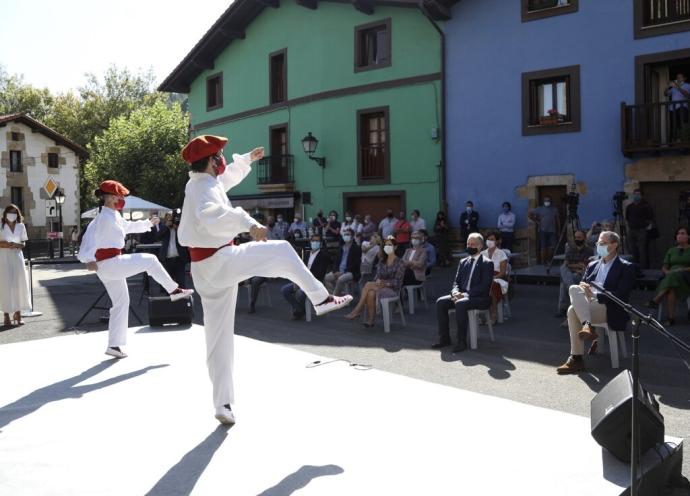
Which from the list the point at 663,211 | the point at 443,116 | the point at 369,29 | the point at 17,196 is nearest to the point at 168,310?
the point at 663,211

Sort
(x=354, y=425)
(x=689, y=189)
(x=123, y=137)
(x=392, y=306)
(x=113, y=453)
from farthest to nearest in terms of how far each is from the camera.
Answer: (x=123, y=137)
(x=689, y=189)
(x=392, y=306)
(x=354, y=425)
(x=113, y=453)

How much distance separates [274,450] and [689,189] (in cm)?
1322

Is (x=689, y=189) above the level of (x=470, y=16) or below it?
below

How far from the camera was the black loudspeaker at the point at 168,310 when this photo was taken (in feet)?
27.2

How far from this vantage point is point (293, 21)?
2272cm

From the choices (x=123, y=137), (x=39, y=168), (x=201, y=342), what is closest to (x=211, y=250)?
(x=201, y=342)

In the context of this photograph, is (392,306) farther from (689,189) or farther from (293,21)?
(293,21)

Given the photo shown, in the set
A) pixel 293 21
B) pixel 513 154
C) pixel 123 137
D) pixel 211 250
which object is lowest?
pixel 211 250

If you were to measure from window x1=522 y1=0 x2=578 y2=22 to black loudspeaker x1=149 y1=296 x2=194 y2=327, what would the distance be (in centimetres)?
1187

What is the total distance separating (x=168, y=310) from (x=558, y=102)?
11597 mm

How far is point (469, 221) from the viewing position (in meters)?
17.0

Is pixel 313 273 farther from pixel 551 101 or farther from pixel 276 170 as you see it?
pixel 276 170

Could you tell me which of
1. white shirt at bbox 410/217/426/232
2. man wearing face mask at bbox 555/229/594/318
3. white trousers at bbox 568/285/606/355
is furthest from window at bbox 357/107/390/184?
white trousers at bbox 568/285/606/355

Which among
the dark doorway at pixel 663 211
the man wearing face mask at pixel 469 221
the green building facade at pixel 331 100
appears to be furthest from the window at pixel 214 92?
the dark doorway at pixel 663 211
